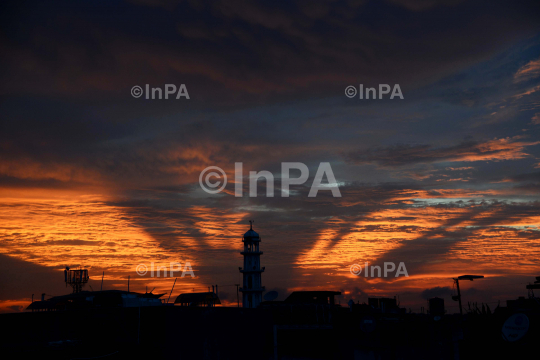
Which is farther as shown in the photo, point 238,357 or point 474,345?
point 238,357

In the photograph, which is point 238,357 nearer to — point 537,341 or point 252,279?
point 537,341

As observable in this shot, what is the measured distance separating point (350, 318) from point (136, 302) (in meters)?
22.8

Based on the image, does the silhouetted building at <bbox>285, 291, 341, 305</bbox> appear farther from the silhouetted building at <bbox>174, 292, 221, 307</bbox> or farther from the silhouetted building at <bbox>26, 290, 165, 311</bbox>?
the silhouetted building at <bbox>26, 290, 165, 311</bbox>

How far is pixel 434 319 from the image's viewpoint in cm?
4047

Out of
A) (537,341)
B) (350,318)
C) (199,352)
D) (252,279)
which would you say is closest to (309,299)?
(252,279)

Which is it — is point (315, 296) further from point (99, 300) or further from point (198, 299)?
point (99, 300)

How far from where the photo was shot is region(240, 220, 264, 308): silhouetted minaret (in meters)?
83.4

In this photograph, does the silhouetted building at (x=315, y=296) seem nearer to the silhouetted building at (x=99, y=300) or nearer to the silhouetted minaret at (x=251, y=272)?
the silhouetted minaret at (x=251, y=272)

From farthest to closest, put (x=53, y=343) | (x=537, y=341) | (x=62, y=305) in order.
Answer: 1. (x=62, y=305)
2. (x=53, y=343)
3. (x=537, y=341)

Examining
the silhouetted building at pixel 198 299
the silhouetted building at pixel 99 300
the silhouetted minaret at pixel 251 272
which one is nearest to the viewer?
the silhouetted building at pixel 99 300

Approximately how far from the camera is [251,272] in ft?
273

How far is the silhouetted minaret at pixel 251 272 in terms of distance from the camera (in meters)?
83.4

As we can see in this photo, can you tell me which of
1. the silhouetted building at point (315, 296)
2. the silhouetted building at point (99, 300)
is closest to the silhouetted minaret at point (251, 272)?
the silhouetted building at point (315, 296)

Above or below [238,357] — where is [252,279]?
above
